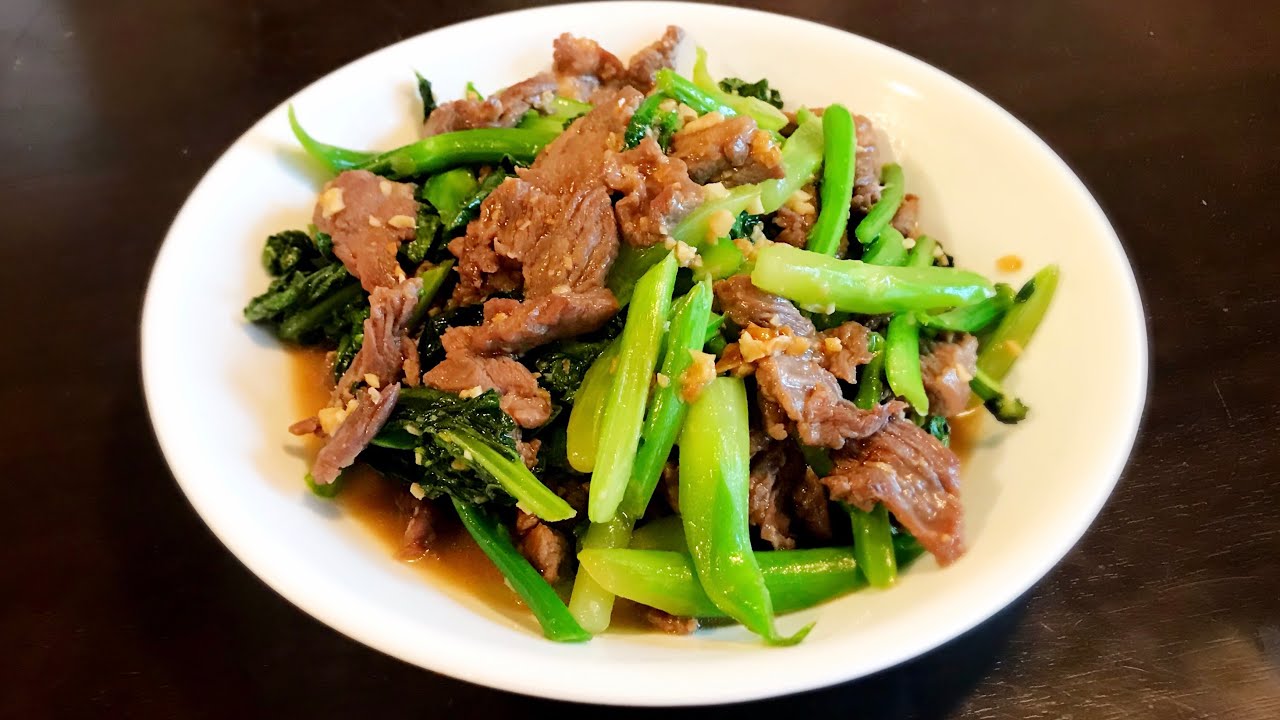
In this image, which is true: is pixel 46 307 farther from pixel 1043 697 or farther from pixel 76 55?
pixel 1043 697

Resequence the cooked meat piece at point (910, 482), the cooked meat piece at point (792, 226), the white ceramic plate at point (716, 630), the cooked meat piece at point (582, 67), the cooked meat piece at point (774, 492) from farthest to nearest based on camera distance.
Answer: the cooked meat piece at point (582, 67) → the cooked meat piece at point (792, 226) → the cooked meat piece at point (774, 492) → the cooked meat piece at point (910, 482) → the white ceramic plate at point (716, 630)

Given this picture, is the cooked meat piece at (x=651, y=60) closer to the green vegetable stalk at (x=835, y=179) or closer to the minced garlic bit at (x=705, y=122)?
the minced garlic bit at (x=705, y=122)

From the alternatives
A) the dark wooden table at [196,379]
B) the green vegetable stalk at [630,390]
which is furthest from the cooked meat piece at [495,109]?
the dark wooden table at [196,379]

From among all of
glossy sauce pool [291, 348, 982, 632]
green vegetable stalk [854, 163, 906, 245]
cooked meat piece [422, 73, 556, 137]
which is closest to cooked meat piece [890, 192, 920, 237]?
green vegetable stalk [854, 163, 906, 245]

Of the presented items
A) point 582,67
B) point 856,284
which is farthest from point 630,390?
point 582,67

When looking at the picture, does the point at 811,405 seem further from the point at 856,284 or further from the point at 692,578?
the point at 692,578

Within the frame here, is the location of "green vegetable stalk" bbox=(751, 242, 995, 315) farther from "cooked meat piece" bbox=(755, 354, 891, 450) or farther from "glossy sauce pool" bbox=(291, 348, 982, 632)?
"glossy sauce pool" bbox=(291, 348, 982, 632)

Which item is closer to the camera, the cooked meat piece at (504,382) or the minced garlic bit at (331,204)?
the cooked meat piece at (504,382)
